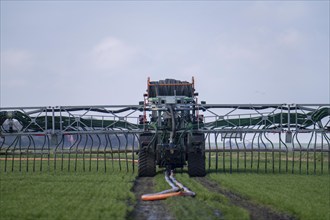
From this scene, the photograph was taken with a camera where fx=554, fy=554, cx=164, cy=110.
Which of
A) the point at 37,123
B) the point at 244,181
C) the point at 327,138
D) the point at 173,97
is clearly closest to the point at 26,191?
the point at 244,181

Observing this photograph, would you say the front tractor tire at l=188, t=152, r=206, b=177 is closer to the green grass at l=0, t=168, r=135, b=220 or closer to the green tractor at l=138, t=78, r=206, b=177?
the green tractor at l=138, t=78, r=206, b=177

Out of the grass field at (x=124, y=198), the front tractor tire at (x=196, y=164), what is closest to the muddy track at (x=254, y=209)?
the grass field at (x=124, y=198)

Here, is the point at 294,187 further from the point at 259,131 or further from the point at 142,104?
the point at 142,104

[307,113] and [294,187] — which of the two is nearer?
[294,187]

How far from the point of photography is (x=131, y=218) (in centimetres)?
1088

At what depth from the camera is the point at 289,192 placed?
15.1m

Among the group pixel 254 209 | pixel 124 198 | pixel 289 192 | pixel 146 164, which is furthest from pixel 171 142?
pixel 254 209

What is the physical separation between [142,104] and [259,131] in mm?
5342

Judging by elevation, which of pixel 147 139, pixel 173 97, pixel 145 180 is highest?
pixel 173 97

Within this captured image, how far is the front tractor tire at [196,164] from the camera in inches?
843

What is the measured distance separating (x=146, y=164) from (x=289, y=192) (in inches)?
298

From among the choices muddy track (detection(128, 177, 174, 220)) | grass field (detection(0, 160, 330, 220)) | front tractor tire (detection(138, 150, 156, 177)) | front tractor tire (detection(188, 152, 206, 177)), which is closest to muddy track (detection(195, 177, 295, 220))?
grass field (detection(0, 160, 330, 220))

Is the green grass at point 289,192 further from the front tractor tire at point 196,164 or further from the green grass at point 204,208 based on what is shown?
the green grass at point 204,208

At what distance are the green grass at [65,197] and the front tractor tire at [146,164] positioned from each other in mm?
1623
